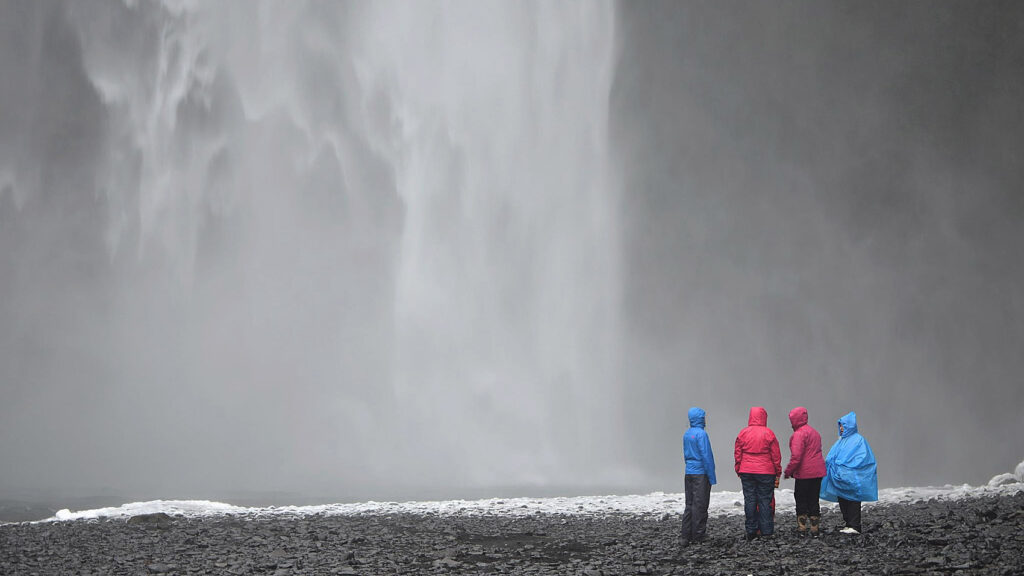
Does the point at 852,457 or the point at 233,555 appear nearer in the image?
the point at 852,457

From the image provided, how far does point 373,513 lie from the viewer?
23.2 meters

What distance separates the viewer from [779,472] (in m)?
12.3

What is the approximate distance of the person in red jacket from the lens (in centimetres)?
1233

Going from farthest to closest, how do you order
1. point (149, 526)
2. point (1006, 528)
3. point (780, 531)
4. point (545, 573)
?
1. point (149, 526)
2. point (780, 531)
3. point (1006, 528)
4. point (545, 573)

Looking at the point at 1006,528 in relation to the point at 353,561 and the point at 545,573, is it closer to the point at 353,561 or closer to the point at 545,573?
the point at 545,573

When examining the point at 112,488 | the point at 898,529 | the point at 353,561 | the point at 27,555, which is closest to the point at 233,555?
the point at 353,561

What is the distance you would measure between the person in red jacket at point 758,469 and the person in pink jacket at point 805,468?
359mm

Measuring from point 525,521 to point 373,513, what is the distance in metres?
6.14

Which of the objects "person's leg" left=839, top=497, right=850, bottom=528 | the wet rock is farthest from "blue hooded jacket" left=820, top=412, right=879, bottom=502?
the wet rock

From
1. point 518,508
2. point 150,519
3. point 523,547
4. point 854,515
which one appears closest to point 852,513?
point 854,515

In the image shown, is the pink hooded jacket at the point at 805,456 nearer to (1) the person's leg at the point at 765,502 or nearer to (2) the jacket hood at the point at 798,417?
(2) the jacket hood at the point at 798,417

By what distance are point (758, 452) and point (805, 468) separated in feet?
3.40

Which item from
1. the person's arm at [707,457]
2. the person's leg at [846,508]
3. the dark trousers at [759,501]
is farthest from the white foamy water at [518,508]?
the person's arm at [707,457]

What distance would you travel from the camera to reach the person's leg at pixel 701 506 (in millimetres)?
12883
